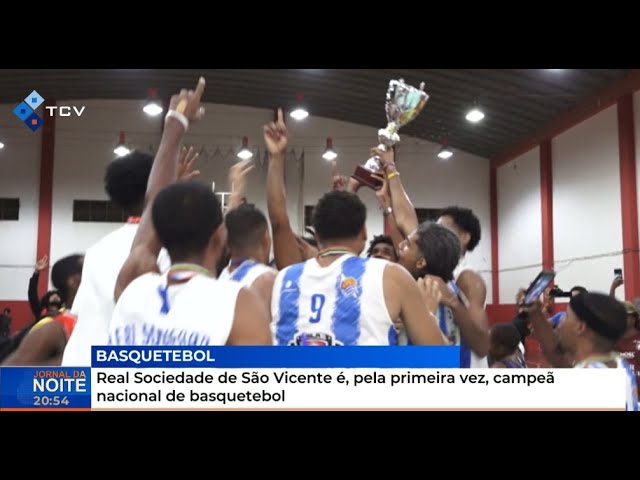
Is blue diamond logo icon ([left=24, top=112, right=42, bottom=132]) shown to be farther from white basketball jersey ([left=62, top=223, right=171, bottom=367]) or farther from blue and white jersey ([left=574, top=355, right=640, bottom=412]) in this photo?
blue and white jersey ([left=574, top=355, right=640, bottom=412])

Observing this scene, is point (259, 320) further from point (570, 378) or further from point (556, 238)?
point (556, 238)

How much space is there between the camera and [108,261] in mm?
2193

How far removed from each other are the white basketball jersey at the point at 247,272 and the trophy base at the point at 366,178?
2.97ft

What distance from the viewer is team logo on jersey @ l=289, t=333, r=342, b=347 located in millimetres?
2398

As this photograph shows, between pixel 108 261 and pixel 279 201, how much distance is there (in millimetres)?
810

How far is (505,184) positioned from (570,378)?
10658 mm

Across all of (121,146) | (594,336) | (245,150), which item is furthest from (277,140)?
(245,150)

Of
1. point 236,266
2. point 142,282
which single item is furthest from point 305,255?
point 142,282

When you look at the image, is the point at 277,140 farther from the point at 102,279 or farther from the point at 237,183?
the point at 102,279

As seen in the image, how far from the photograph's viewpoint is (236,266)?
279 centimetres

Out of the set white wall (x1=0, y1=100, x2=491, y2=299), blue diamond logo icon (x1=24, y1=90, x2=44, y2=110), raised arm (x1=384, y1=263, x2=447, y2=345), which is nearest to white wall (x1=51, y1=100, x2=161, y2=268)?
white wall (x1=0, y1=100, x2=491, y2=299)

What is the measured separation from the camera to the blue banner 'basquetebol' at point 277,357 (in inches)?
89.9

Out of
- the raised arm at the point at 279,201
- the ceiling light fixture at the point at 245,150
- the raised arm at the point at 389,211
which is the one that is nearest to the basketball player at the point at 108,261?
the raised arm at the point at 279,201

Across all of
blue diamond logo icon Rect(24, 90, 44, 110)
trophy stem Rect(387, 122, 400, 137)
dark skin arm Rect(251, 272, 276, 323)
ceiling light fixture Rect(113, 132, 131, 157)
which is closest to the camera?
dark skin arm Rect(251, 272, 276, 323)
